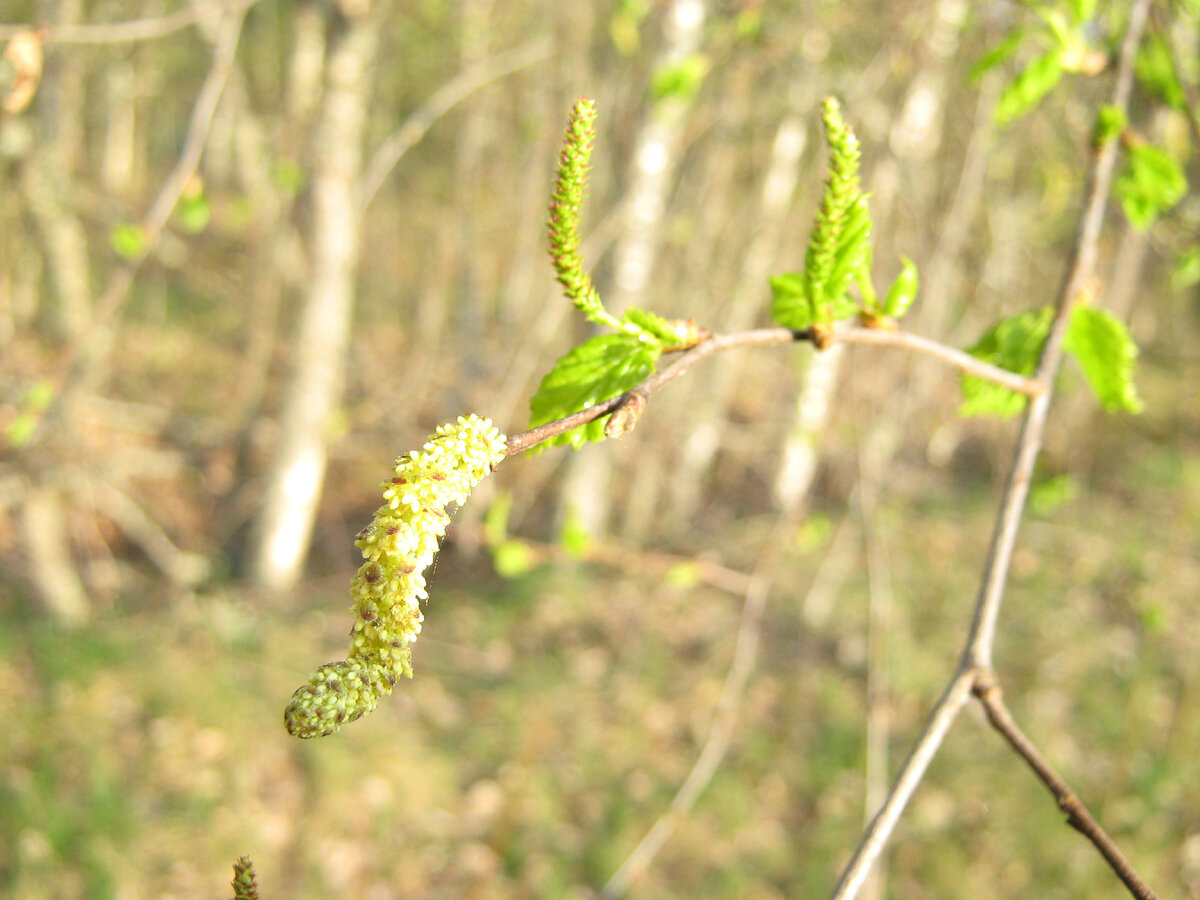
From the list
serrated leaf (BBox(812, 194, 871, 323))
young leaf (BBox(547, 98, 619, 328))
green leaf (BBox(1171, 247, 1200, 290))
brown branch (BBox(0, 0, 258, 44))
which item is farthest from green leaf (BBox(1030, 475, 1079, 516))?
brown branch (BBox(0, 0, 258, 44))

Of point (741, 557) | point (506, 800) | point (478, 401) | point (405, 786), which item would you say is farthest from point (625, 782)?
A: point (478, 401)

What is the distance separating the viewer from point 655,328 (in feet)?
2.34

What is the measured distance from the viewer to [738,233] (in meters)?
6.05

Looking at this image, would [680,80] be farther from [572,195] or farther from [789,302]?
[572,195]

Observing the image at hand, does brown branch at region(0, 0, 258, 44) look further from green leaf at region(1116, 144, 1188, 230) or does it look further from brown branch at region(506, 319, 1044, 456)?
green leaf at region(1116, 144, 1188, 230)

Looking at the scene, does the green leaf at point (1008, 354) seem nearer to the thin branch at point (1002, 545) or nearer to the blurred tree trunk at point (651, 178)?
the thin branch at point (1002, 545)

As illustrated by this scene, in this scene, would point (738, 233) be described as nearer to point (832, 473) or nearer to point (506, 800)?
point (832, 473)

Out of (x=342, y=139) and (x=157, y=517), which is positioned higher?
(x=342, y=139)

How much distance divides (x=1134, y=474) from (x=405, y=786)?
7.61 meters

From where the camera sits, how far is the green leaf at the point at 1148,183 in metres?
1.39

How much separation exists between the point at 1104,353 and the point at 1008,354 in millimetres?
161

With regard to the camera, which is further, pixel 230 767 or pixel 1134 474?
pixel 1134 474

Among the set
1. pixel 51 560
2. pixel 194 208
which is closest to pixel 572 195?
pixel 194 208

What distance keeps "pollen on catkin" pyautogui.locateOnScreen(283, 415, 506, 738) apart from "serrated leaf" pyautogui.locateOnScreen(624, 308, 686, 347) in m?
0.23
